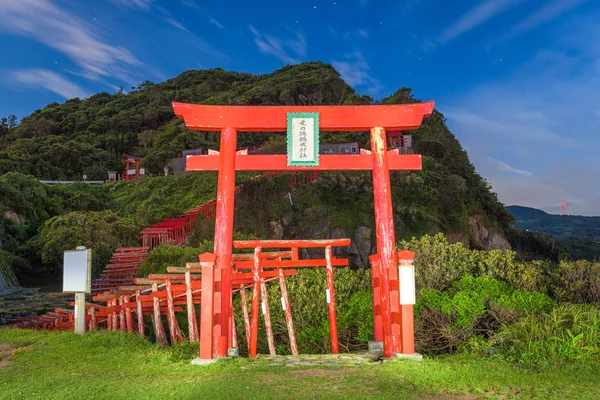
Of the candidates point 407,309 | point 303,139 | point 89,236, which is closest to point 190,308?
point 303,139

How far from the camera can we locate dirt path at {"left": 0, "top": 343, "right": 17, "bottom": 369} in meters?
6.42

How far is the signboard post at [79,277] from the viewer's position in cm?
812

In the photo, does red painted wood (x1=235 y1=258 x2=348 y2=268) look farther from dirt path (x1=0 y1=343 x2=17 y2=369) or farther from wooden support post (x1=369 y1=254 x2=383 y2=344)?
dirt path (x1=0 y1=343 x2=17 y2=369)

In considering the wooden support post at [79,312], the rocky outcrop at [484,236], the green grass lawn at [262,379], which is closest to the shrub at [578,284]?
the green grass lawn at [262,379]

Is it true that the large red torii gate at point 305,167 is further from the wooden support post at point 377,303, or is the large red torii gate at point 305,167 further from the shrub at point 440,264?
the shrub at point 440,264

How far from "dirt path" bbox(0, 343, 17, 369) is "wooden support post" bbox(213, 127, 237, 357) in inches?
123

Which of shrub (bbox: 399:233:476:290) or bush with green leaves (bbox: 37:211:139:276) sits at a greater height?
bush with green leaves (bbox: 37:211:139:276)

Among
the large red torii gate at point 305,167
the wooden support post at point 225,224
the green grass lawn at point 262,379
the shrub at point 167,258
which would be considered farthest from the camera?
the shrub at point 167,258

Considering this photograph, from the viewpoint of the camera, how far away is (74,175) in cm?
4728

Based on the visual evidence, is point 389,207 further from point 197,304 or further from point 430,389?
point 197,304

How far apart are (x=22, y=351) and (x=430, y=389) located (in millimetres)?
6230

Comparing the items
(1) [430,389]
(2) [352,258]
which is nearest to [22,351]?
(1) [430,389]

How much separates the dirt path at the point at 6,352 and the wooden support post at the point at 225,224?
3132 mm

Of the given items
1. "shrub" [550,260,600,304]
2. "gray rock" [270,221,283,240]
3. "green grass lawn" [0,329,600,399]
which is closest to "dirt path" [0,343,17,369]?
"green grass lawn" [0,329,600,399]
